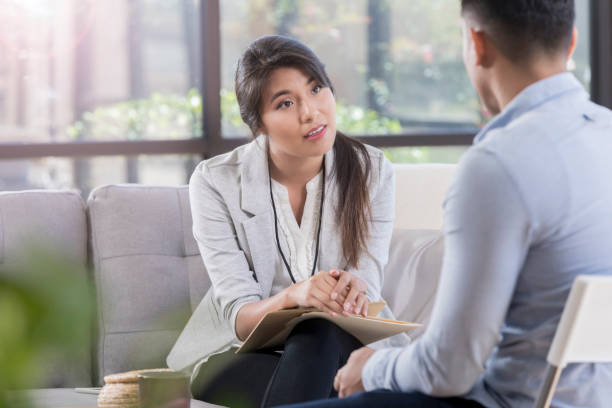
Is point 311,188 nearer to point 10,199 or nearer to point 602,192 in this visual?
point 10,199

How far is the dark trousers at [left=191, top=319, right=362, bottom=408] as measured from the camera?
1.52 m

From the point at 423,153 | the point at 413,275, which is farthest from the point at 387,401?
the point at 423,153

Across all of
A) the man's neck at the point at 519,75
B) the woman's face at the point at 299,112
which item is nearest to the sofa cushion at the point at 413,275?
the woman's face at the point at 299,112

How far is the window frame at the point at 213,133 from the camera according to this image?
11.0 feet

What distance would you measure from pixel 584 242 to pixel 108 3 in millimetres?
2925

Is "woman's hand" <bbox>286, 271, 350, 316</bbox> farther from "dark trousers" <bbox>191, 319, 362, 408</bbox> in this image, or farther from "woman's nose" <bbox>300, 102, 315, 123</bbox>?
"woman's nose" <bbox>300, 102, 315, 123</bbox>

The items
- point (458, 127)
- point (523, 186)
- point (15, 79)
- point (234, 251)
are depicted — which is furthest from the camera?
point (458, 127)

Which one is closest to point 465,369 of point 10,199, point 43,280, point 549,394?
point 549,394

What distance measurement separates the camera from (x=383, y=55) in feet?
12.3

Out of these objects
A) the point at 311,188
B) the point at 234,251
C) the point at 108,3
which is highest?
the point at 108,3

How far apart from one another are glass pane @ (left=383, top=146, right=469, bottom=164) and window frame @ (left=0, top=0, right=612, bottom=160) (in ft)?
0.12

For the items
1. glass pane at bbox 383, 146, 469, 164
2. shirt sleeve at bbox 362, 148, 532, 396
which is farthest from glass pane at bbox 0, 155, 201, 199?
shirt sleeve at bbox 362, 148, 532, 396

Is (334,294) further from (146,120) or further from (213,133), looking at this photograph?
(146,120)

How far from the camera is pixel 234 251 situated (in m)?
1.94
